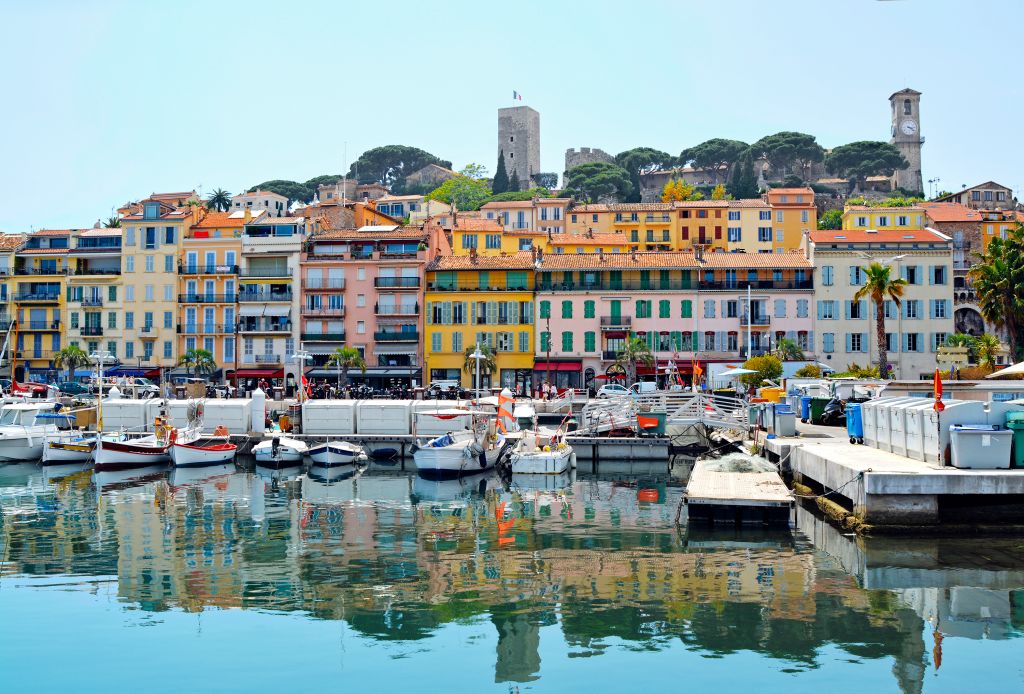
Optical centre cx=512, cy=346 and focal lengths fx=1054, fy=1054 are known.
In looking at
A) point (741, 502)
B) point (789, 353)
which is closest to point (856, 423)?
point (741, 502)

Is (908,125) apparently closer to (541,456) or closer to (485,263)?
(485,263)

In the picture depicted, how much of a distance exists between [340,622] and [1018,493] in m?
16.7

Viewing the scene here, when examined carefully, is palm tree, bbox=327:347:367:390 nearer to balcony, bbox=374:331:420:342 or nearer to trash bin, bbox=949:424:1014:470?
balcony, bbox=374:331:420:342

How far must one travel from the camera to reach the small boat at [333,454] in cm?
5041

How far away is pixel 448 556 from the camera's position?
2716 centimetres

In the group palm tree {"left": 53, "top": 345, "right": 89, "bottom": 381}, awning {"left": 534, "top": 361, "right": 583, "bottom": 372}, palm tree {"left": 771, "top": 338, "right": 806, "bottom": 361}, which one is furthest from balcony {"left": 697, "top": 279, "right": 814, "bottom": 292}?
palm tree {"left": 53, "top": 345, "right": 89, "bottom": 381}

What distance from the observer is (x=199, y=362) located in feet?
254

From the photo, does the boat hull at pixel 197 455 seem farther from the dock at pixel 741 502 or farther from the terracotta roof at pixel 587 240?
the terracotta roof at pixel 587 240

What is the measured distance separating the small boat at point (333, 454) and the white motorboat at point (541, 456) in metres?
8.63

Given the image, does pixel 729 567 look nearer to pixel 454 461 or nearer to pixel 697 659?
pixel 697 659

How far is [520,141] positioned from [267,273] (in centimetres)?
11138

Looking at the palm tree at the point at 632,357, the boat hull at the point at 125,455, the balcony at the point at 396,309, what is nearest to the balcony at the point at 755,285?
the palm tree at the point at 632,357

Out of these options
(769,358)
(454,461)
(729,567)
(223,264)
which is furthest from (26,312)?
(729,567)

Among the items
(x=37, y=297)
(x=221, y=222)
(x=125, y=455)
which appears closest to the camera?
(x=125, y=455)
